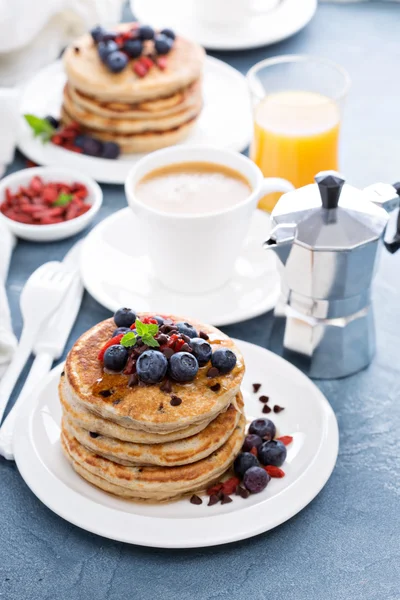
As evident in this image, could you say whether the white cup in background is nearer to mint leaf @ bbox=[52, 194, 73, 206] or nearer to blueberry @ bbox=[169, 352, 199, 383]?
mint leaf @ bbox=[52, 194, 73, 206]

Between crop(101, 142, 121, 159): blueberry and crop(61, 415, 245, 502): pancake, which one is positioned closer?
crop(61, 415, 245, 502): pancake

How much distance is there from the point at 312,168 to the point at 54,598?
1452 mm

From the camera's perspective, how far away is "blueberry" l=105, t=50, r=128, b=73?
8.24 ft

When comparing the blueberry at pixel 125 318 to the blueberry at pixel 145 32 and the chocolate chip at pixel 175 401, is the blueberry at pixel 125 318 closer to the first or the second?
the chocolate chip at pixel 175 401

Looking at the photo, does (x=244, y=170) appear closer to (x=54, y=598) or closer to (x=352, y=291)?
(x=352, y=291)

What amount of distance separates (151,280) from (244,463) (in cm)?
71

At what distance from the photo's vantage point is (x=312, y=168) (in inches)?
95.5

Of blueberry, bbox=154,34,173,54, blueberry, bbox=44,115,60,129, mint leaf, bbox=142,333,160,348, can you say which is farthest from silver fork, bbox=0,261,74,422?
blueberry, bbox=154,34,173,54

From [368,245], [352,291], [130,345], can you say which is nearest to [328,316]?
[352,291]

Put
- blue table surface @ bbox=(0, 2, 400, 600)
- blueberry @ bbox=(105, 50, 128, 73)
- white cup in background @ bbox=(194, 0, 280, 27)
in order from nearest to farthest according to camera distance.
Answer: blue table surface @ bbox=(0, 2, 400, 600), blueberry @ bbox=(105, 50, 128, 73), white cup in background @ bbox=(194, 0, 280, 27)

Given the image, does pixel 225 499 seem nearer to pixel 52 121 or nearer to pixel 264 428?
pixel 264 428

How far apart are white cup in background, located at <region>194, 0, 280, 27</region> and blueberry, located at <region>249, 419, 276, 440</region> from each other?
1.86 m

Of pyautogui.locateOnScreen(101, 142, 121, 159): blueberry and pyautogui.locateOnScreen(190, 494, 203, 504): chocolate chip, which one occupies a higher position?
pyautogui.locateOnScreen(190, 494, 203, 504): chocolate chip

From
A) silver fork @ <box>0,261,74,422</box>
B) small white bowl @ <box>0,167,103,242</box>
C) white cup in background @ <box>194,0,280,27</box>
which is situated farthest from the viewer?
white cup in background @ <box>194,0,280,27</box>
